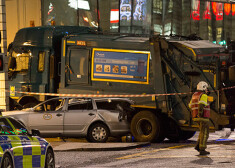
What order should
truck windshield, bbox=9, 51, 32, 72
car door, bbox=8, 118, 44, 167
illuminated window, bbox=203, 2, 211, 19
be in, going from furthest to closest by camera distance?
1. illuminated window, bbox=203, 2, 211, 19
2. truck windshield, bbox=9, 51, 32, 72
3. car door, bbox=8, 118, 44, 167

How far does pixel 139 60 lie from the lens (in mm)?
18812

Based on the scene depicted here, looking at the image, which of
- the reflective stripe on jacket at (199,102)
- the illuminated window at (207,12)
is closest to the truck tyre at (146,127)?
the reflective stripe on jacket at (199,102)

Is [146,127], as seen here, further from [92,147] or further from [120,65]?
[92,147]

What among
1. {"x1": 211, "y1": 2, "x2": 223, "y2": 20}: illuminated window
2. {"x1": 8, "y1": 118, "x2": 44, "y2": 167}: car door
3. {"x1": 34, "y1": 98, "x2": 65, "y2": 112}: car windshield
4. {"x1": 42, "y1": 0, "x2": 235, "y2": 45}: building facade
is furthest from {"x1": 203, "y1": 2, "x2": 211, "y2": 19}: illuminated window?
{"x1": 8, "y1": 118, "x2": 44, "y2": 167}: car door

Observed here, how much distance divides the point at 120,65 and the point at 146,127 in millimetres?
2217

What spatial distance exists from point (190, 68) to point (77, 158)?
216 inches

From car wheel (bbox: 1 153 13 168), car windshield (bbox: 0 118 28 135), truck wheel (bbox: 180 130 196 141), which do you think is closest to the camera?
car wheel (bbox: 1 153 13 168)

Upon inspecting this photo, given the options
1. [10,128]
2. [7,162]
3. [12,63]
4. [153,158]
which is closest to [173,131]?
[153,158]

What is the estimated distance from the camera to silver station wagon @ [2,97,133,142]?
18188 mm

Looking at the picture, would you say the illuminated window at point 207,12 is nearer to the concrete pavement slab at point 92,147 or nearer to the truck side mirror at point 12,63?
the truck side mirror at point 12,63

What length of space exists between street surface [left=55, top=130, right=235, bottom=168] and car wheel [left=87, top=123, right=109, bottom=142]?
1834mm

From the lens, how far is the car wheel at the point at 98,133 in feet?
59.6

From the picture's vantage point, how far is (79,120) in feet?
59.8

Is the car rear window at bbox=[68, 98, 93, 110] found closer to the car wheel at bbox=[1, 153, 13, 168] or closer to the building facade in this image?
the car wheel at bbox=[1, 153, 13, 168]
